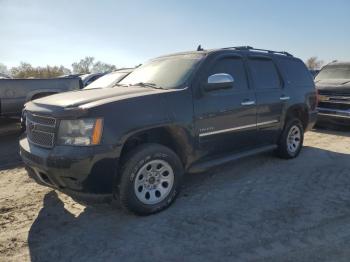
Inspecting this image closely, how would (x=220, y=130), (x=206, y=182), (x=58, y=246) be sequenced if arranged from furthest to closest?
1. (x=206, y=182)
2. (x=220, y=130)
3. (x=58, y=246)

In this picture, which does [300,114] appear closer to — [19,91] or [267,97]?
[267,97]

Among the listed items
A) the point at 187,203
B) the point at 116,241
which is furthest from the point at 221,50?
the point at 116,241

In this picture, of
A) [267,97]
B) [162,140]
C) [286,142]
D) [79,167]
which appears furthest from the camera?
[286,142]

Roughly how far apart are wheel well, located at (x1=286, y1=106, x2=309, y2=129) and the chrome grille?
4.20 metres

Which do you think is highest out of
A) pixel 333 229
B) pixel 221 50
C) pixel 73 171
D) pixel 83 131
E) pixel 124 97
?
pixel 221 50

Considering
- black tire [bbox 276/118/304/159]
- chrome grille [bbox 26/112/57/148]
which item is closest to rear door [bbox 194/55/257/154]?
black tire [bbox 276/118/304/159]

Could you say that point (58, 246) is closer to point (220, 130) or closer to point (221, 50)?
point (220, 130)

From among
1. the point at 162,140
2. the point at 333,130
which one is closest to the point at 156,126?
the point at 162,140

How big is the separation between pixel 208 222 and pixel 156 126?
123cm

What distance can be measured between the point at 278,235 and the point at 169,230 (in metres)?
1.14

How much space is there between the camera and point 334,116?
932 centimetres

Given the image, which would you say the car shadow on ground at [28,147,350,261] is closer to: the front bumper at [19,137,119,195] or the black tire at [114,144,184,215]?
the black tire at [114,144,184,215]

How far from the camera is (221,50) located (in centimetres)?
530

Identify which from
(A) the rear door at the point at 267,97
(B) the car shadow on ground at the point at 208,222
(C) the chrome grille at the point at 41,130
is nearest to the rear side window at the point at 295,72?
(A) the rear door at the point at 267,97
